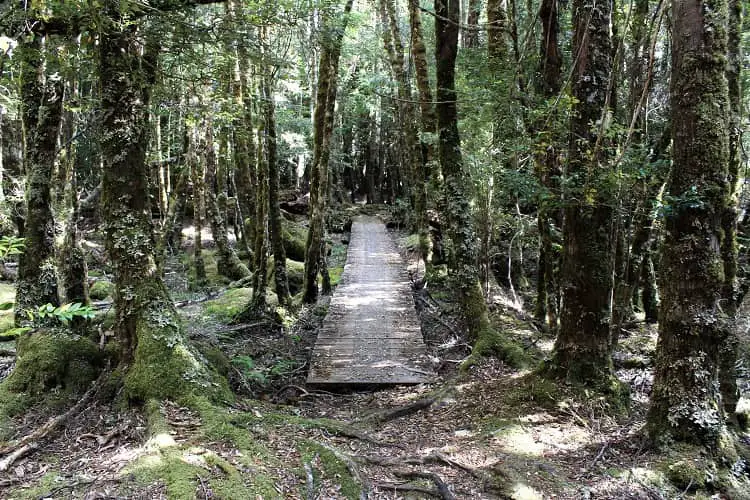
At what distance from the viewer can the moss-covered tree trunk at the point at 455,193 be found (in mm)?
8211

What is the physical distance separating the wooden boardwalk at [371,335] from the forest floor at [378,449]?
1.85 feet

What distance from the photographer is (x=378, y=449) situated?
537 centimetres

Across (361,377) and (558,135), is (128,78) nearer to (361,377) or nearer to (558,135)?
(558,135)

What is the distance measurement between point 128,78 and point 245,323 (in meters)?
5.70

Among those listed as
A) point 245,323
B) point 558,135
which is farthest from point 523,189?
point 245,323

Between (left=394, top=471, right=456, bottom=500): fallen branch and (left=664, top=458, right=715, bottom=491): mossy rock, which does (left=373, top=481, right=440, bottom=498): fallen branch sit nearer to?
(left=394, top=471, right=456, bottom=500): fallen branch

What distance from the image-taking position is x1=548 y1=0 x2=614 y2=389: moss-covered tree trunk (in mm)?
5410

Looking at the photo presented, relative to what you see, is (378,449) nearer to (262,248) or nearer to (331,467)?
(331,467)

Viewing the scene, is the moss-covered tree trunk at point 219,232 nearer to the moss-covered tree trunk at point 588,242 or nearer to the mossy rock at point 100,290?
the mossy rock at point 100,290

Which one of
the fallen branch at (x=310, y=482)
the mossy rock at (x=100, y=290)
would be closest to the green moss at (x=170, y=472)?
the fallen branch at (x=310, y=482)

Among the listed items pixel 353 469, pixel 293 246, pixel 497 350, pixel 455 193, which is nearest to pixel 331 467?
pixel 353 469

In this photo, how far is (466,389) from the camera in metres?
6.81

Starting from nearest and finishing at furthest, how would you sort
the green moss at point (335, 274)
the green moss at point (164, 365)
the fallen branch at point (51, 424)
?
the fallen branch at point (51, 424) < the green moss at point (164, 365) < the green moss at point (335, 274)

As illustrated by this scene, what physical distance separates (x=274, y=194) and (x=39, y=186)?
483 centimetres
